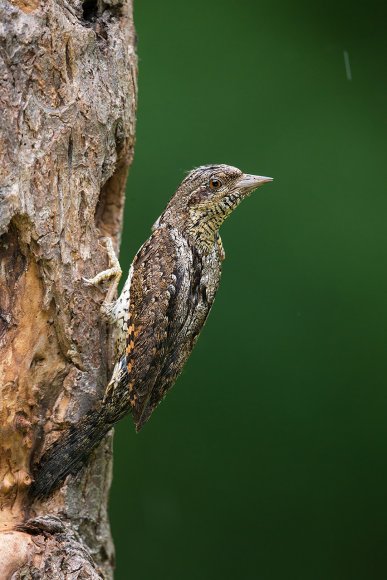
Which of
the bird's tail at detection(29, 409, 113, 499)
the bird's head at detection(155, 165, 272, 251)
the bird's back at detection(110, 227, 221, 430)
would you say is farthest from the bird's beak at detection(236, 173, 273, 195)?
the bird's tail at detection(29, 409, 113, 499)

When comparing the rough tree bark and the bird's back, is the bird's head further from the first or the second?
A: the rough tree bark

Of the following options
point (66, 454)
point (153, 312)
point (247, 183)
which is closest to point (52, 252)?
point (153, 312)

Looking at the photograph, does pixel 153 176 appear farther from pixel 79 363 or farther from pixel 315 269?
pixel 79 363

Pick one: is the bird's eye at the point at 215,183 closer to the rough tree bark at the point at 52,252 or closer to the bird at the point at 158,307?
the bird at the point at 158,307

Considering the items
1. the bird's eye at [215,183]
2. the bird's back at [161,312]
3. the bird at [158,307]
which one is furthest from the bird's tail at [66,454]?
the bird's eye at [215,183]

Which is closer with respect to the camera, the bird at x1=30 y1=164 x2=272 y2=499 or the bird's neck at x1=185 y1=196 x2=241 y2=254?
the bird at x1=30 y1=164 x2=272 y2=499

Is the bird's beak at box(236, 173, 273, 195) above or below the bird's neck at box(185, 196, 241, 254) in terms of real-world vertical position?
above

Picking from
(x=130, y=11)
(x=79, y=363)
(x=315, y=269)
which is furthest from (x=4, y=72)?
(x=315, y=269)

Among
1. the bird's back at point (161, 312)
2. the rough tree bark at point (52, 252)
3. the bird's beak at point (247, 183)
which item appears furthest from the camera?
the bird's beak at point (247, 183)
